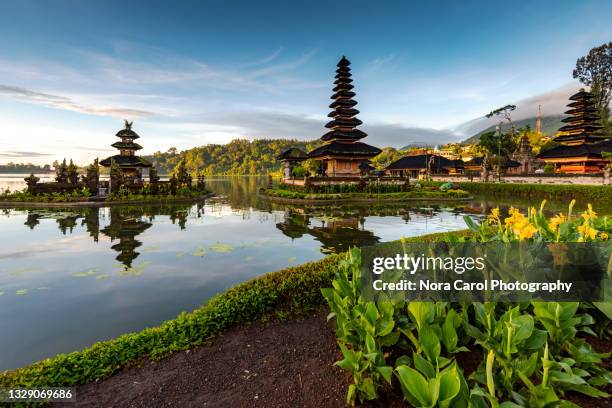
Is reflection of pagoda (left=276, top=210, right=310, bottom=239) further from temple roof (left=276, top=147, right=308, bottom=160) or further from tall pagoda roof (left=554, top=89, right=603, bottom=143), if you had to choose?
tall pagoda roof (left=554, top=89, right=603, bottom=143)

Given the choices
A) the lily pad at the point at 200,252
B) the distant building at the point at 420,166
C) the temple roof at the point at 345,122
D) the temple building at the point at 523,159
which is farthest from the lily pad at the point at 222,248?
the temple building at the point at 523,159

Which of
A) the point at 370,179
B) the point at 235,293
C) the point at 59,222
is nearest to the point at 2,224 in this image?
the point at 59,222

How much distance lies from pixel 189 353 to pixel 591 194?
27906 mm

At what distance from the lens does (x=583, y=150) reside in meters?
33.4

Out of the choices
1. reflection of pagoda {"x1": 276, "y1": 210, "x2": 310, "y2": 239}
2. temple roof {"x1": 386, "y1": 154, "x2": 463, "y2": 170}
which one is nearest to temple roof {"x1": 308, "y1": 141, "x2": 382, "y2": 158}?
reflection of pagoda {"x1": 276, "y1": 210, "x2": 310, "y2": 239}

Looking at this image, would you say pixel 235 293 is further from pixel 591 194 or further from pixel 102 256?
pixel 591 194

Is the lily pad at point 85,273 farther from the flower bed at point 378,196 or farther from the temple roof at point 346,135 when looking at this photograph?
the temple roof at point 346,135

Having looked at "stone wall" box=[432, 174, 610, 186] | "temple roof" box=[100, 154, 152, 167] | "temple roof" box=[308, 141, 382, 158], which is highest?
"temple roof" box=[308, 141, 382, 158]

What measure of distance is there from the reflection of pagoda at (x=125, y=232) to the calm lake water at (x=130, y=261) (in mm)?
30

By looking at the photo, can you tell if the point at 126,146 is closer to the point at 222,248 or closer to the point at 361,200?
the point at 361,200

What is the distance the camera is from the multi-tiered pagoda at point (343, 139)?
31.8m

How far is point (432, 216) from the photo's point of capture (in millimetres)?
16062

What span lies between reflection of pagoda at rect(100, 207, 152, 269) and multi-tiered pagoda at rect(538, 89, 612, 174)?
42.4 meters

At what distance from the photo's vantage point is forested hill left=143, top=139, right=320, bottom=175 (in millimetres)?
135250
